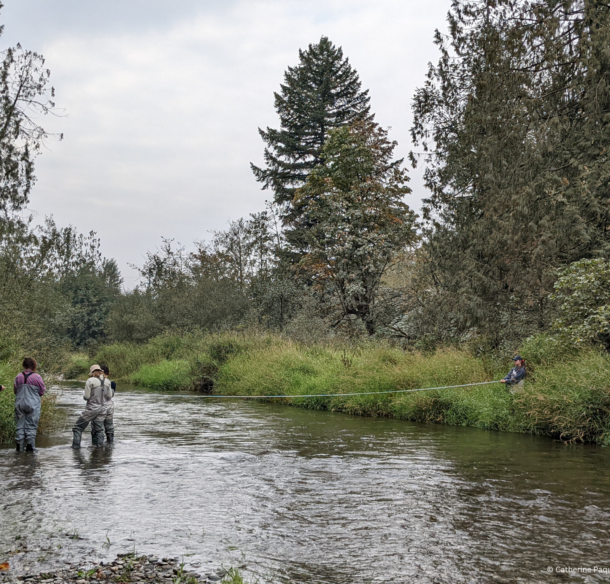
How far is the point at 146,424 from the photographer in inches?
666

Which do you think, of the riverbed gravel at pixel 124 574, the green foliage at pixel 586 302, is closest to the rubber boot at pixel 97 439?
the riverbed gravel at pixel 124 574

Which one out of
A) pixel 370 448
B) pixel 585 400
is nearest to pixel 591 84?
pixel 585 400

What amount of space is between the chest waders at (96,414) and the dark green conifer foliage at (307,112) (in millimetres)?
30616

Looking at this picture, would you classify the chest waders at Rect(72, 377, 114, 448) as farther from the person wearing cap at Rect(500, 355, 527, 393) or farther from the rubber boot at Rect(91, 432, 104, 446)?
the person wearing cap at Rect(500, 355, 527, 393)

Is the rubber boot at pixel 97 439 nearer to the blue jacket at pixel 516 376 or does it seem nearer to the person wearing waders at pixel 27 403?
the person wearing waders at pixel 27 403

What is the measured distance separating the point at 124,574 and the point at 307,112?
40.3m

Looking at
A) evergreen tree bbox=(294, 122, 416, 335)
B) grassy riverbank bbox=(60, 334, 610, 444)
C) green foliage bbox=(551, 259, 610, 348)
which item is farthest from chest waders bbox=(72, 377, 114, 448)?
evergreen tree bbox=(294, 122, 416, 335)

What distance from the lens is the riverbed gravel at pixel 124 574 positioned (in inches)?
199

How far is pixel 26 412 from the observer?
11.5 m

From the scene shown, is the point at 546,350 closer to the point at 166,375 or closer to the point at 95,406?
the point at 95,406

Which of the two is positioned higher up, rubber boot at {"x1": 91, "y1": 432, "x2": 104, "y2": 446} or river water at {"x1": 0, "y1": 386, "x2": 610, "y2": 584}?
rubber boot at {"x1": 91, "y1": 432, "x2": 104, "y2": 446}

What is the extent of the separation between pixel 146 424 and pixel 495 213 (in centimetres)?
1175

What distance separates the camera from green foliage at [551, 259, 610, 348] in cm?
1438

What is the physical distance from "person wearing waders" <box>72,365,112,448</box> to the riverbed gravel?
23.9 ft
